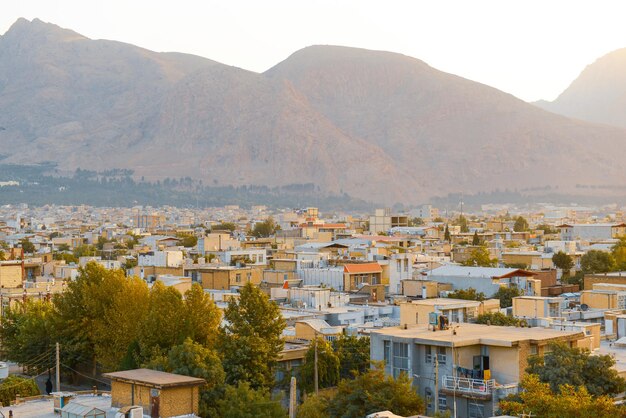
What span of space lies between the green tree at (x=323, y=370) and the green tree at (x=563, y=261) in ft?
119

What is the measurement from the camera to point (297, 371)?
101ft

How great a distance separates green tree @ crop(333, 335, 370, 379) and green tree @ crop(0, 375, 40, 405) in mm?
8830

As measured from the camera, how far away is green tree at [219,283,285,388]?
29.4 m

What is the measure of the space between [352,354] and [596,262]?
120 ft

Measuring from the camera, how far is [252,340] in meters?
30.1

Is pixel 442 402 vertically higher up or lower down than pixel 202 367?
lower down

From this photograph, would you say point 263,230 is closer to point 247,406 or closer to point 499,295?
point 499,295

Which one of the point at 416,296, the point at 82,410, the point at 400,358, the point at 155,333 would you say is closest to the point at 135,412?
the point at 82,410

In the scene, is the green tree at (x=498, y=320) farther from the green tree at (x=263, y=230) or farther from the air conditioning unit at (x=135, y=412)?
the green tree at (x=263, y=230)

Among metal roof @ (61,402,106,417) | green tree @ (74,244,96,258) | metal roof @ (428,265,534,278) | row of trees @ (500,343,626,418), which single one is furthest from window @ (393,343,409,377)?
green tree @ (74,244,96,258)

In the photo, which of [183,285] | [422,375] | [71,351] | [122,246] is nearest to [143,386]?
[422,375]

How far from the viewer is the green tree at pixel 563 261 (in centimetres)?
6421

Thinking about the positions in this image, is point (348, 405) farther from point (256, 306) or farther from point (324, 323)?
point (324, 323)

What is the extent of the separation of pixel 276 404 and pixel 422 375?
11.4ft
